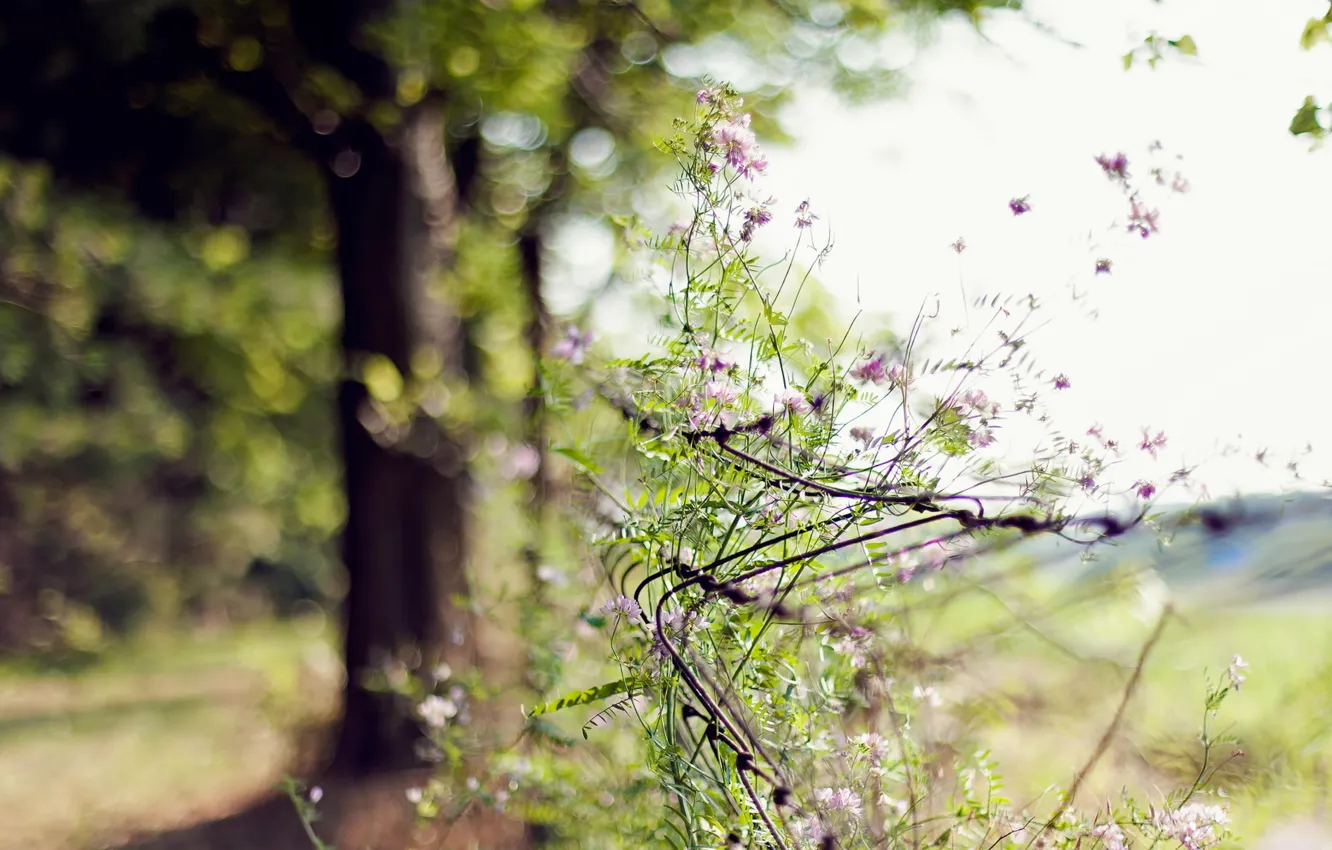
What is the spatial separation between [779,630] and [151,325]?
398 inches

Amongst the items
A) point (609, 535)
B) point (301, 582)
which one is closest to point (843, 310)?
point (609, 535)

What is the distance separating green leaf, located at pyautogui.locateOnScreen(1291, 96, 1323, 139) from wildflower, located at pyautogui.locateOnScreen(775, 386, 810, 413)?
99cm

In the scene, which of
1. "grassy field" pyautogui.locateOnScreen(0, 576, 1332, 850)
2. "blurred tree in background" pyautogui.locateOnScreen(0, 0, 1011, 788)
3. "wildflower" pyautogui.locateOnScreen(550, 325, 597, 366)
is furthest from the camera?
"blurred tree in background" pyautogui.locateOnScreen(0, 0, 1011, 788)

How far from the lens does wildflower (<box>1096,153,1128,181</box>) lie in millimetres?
1431

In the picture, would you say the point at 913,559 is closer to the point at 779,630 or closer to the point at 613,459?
the point at 779,630

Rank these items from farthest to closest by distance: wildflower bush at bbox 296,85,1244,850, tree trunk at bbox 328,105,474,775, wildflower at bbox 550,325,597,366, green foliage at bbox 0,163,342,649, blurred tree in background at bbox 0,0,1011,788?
green foliage at bbox 0,163,342,649 < tree trunk at bbox 328,105,474,775 < blurred tree in background at bbox 0,0,1011,788 < wildflower at bbox 550,325,597,366 < wildflower bush at bbox 296,85,1244,850

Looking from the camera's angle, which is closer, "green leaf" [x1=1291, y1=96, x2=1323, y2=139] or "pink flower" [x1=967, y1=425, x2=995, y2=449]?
"pink flower" [x1=967, y1=425, x2=995, y2=449]

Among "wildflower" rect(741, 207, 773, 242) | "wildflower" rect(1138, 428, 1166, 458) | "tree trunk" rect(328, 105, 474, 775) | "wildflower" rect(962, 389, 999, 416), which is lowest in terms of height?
"tree trunk" rect(328, 105, 474, 775)

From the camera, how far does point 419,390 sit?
488 cm

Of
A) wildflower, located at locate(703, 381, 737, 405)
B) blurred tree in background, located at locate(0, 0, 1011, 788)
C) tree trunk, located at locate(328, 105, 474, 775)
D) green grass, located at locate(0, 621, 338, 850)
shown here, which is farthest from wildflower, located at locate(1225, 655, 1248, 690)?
green grass, located at locate(0, 621, 338, 850)

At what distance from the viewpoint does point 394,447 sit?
5.06 m

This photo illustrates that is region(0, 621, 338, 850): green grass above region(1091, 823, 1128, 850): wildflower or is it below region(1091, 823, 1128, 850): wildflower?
below

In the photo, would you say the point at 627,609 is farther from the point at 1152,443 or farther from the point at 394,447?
the point at 394,447

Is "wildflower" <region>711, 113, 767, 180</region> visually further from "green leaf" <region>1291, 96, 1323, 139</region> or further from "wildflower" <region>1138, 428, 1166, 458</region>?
"green leaf" <region>1291, 96, 1323, 139</region>
